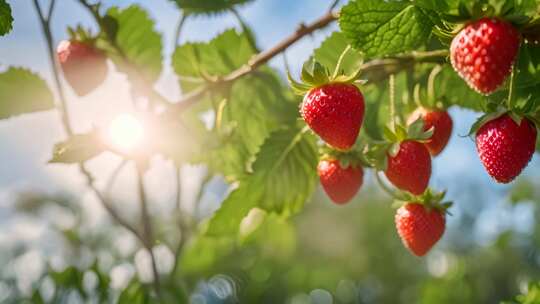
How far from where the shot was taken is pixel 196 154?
1617 mm

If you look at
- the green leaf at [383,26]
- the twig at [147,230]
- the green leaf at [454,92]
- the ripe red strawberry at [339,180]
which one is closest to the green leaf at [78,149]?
the twig at [147,230]

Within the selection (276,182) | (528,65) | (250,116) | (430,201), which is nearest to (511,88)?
(528,65)

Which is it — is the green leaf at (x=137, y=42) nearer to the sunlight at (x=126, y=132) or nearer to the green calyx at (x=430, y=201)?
the sunlight at (x=126, y=132)

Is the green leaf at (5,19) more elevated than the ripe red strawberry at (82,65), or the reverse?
the green leaf at (5,19)

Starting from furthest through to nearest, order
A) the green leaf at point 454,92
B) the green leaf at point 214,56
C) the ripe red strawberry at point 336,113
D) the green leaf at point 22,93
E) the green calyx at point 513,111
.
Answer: the green leaf at point 214,56, the green leaf at point 22,93, the green leaf at point 454,92, the ripe red strawberry at point 336,113, the green calyx at point 513,111

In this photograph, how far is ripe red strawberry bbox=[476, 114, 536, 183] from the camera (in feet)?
3.16

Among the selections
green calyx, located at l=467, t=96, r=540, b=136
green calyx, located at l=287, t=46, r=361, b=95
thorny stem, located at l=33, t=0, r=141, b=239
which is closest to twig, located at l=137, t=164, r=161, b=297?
thorny stem, located at l=33, t=0, r=141, b=239

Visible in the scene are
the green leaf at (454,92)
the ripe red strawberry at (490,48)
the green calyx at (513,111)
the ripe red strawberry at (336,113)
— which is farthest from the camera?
the green leaf at (454,92)

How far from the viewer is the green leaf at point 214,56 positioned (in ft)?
5.06

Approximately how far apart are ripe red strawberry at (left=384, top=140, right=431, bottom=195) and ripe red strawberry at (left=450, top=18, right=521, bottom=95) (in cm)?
32

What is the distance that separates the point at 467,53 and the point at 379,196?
668 inches

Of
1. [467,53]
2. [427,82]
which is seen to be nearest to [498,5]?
[467,53]

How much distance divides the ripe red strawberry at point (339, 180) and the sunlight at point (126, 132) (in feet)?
1.20

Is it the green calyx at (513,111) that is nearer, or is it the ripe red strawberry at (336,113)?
the green calyx at (513,111)
